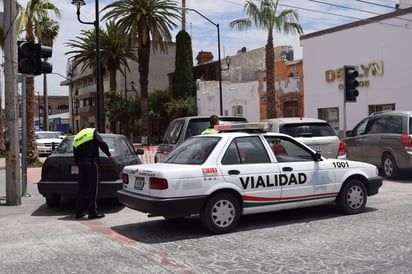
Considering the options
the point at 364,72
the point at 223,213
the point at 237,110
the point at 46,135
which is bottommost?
the point at 223,213

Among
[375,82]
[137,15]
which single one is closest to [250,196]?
[375,82]

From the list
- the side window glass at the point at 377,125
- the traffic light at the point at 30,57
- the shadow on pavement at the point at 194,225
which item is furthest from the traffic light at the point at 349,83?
the traffic light at the point at 30,57

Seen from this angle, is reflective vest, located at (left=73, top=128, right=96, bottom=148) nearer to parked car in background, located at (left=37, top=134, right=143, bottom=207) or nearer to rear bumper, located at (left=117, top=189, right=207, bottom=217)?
parked car in background, located at (left=37, top=134, right=143, bottom=207)

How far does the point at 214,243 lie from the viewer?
6.76 metres

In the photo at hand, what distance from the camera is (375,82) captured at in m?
25.0

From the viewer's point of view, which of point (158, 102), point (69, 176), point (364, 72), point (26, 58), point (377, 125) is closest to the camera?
point (69, 176)

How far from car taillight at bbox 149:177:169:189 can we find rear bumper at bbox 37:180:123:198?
2416 mm

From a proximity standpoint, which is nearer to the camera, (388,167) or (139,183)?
(139,183)

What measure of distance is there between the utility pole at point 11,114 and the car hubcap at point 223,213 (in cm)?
522

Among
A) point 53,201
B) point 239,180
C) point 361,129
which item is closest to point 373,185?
point 239,180

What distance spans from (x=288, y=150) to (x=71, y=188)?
4.03 m

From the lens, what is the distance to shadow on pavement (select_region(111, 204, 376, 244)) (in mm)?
7285

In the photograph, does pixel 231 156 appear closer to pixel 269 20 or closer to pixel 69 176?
pixel 69 176

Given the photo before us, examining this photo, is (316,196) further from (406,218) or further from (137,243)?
(137,243)
